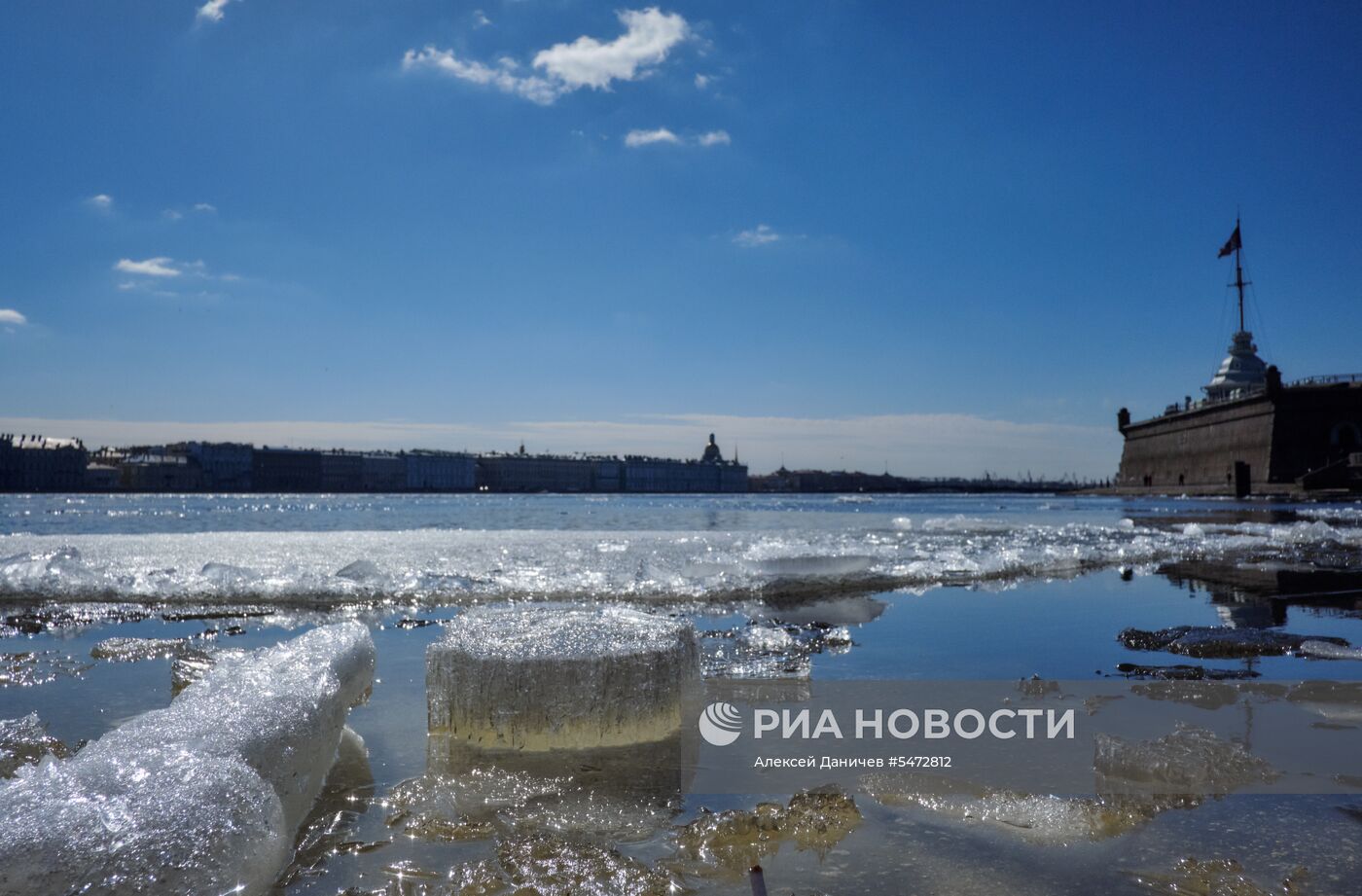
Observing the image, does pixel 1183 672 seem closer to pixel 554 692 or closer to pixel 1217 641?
pixel 1217 641

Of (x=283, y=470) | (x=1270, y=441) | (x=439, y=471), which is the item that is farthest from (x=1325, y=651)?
(x=439, y=471)

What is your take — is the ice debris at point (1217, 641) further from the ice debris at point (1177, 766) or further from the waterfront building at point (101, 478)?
the waterfront building at point (101, 478)

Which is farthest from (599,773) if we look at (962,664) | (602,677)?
(962,664)

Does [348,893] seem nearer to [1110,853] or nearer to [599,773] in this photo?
[599,773]

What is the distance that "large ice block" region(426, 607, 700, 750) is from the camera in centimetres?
229

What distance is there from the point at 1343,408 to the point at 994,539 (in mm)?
36356

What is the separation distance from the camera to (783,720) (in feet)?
8.26

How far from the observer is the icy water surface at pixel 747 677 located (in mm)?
1536

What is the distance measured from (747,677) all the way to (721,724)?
0.63 m

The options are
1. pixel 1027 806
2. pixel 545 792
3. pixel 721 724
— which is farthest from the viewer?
pixel 721 724

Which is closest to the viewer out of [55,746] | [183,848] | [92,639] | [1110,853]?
A: [183,848]

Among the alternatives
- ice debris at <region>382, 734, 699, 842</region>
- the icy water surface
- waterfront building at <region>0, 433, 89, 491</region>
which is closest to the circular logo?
ice debris at <region>382, 734, 699, 842</region>

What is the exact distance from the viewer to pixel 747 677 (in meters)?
3.08

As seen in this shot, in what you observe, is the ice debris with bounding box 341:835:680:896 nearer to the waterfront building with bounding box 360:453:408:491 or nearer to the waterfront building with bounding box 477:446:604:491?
the waterfront building with bounding box 360:453:408:491
